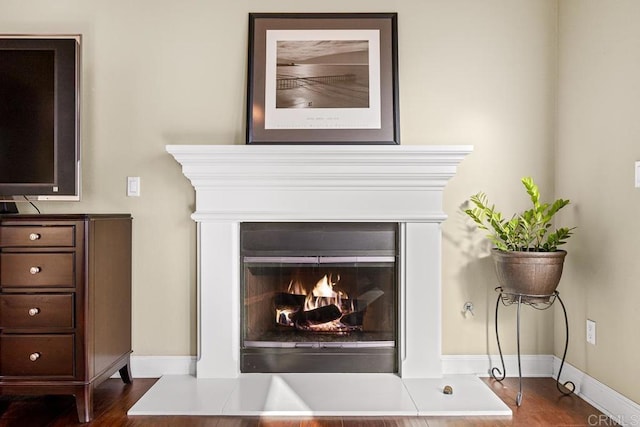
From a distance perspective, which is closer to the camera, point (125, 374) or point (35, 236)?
point (35, 236)

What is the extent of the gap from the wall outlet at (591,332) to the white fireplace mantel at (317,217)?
2.41 ft

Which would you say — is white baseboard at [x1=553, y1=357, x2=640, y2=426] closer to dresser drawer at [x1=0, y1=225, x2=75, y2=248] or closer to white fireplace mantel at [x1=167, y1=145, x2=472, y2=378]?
white fireplace mantel at [x1=167, y1=145, x2=472, y2=378]

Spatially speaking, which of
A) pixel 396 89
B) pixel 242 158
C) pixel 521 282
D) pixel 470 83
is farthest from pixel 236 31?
pixel 521 282

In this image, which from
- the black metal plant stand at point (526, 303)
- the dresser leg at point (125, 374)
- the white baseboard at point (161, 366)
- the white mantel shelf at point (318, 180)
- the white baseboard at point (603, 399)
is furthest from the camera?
the white baseboard at point (161, 366)

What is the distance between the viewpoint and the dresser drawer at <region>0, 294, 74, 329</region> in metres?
2.22

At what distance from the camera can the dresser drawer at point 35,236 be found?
222 cm

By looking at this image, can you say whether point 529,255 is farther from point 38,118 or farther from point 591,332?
point 38,118

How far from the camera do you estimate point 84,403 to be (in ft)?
7.20

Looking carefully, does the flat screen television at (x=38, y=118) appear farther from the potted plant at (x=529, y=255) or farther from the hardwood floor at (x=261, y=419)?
the potted plant at (x=529, y=255)

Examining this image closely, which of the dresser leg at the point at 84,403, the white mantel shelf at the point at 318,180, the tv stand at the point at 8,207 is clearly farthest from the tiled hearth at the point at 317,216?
the tv stand at the point at 8,207

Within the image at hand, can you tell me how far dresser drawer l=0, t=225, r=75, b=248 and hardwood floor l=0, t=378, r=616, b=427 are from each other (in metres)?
0.80

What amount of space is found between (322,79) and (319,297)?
1248mm

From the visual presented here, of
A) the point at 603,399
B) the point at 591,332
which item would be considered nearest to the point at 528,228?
the point at 591,332

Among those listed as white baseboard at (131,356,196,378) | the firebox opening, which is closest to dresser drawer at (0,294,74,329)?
white baseboard at (131,356,196,378)
